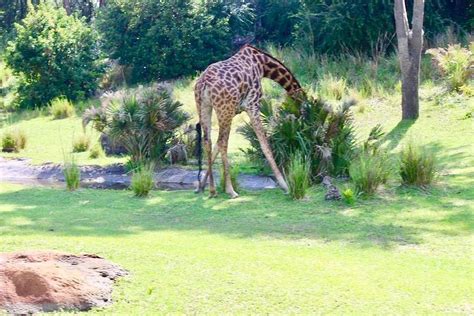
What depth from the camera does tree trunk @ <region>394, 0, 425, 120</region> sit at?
18.1 metres

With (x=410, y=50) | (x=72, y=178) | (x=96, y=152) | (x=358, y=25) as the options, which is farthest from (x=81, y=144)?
(x=358, y=25)

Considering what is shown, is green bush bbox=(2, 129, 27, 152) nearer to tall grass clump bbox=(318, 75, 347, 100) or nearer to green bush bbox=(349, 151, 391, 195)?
tall grass clump bbox=(318, 75, 347, 100)

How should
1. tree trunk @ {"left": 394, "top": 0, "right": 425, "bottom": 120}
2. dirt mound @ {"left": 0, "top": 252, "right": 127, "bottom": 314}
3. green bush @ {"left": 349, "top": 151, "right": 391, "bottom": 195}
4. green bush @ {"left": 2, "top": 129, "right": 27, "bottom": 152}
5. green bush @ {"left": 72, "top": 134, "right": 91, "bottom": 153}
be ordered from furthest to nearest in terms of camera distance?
green bush @ {"left": 2, "top": 129, "right": 27, "bottom": 152}
green bush @ {"left": 72, "top": 134, "right": 91, "bottom": 153}
tree trunk @ {"left": 394, "top": 0, "right": 425, "bottom": 120}
green bush @ {"left": 349, "top": 151, "right": 391, "bottom": 195}
dirt mound @ {"left": 0, "top": 252, "right": 127, "bottom": 314}

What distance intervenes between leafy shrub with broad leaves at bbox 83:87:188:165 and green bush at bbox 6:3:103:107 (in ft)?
38.9

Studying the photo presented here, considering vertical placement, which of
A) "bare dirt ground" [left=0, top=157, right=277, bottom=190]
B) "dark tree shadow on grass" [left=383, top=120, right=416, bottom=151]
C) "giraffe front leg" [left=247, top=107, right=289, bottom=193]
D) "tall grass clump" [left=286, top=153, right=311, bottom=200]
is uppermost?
"giraffe front leg" [left=247, top=107, right=289, bottom=193]

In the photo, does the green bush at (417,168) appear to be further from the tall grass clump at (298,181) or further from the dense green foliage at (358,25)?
the dense green foliage at (358,25)

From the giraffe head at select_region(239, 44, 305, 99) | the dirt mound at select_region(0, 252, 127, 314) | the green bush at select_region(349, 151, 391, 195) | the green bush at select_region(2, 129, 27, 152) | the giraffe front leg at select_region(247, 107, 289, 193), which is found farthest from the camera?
the green bush at select_region(2, 129, 27, 152)

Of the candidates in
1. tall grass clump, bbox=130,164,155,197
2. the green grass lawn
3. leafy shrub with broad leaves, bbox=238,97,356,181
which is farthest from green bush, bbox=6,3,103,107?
tall grass clump, bbox=130,164,155,197

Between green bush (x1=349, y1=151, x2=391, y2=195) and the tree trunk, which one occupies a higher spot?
the tree trunk

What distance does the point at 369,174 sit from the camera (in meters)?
11.8

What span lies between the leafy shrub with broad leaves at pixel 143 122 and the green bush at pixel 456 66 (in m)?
7.26

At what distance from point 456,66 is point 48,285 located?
15.5 m

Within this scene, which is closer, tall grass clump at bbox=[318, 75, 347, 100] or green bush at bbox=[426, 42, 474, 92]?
green bush at bbox=[426, 42, 474, 92]

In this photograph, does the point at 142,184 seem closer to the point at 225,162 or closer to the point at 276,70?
the point at 225,162
